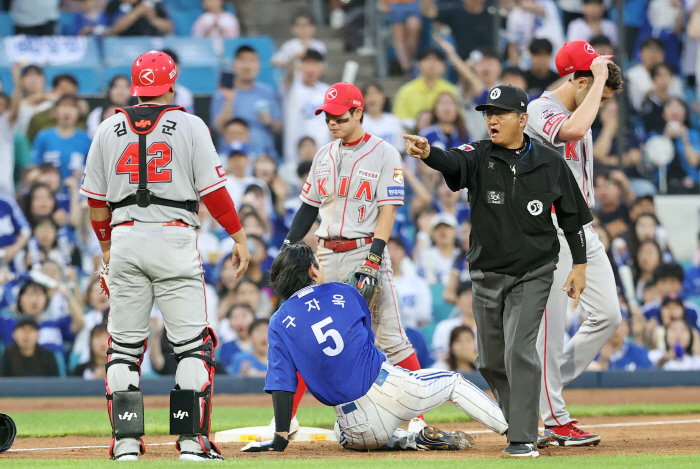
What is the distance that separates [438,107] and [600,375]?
4757 millimetres

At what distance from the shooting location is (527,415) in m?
5.32

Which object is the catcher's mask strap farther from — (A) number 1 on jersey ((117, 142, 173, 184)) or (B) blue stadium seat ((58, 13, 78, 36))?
(B) blue stadium seat ((58, 13, 78, 36))

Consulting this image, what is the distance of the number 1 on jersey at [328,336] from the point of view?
5605mm

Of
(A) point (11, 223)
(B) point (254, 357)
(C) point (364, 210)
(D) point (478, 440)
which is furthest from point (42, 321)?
(D) point (478, 440)

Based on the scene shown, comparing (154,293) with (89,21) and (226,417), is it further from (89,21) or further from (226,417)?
(89,21)

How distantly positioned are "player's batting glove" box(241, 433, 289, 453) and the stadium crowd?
15.9ft

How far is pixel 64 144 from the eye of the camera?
42.5ft

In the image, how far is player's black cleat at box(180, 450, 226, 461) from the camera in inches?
206

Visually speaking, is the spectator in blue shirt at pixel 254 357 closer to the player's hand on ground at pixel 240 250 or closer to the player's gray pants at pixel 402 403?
the player's gray pants at pixel 402 403

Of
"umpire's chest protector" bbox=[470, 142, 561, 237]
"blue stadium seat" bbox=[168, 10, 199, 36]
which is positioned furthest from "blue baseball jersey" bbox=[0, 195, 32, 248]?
"umpire's chest protector" bbox=[470, 142, 561, 237]

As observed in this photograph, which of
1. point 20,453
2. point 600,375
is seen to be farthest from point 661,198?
point 20,453

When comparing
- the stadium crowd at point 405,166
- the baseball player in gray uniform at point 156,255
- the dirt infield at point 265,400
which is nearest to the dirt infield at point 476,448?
the baseball player in gray uniform at point 156,255

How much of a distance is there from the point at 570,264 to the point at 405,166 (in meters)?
7.49

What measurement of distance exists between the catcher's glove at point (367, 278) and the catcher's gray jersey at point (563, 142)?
1.41 metres
